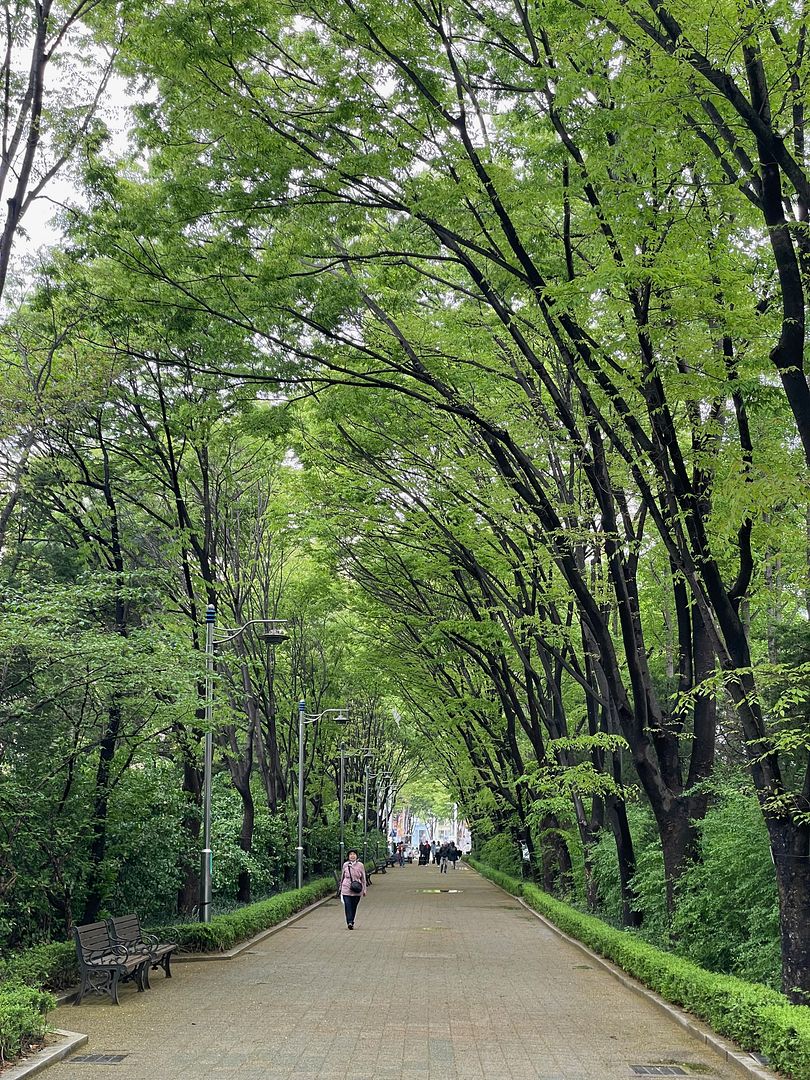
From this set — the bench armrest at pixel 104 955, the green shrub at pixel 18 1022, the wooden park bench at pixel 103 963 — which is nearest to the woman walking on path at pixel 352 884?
the wooden park bench at pixel 103 963

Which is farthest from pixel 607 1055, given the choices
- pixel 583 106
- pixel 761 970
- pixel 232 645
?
pixel 232 645

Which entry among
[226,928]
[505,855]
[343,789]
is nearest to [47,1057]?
[226,928]

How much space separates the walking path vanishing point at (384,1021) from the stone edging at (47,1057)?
0.11 metres

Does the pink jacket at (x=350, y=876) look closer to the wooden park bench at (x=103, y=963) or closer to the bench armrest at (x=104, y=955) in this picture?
the wooden park bench at (x=103, y=963)

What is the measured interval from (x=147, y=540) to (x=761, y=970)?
37.5 ft

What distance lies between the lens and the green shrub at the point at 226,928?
14984mm

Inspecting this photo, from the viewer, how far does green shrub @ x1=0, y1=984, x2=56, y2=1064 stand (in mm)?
7652

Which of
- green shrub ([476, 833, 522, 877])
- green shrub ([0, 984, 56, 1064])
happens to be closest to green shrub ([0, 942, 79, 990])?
green shrub ([0, 984, 56, 1064])

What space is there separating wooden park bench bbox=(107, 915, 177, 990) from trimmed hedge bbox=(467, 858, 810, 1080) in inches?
229

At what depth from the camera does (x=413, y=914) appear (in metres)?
25.2

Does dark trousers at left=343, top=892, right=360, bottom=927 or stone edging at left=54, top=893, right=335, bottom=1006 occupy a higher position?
dark trousers at left=343, top=892, right=360, bottom=927

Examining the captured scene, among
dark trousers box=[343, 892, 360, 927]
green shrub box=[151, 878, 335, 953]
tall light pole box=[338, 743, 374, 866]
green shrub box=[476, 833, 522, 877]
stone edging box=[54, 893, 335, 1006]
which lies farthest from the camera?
tall light pole box=[338, 743, 374, 866]

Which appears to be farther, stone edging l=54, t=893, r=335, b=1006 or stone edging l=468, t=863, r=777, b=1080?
stone edging l=54, t=893, r=335, b=1006

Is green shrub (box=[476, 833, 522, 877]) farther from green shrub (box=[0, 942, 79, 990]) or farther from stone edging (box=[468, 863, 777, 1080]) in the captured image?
green shrub (box=[0, 942, 79, 990])
